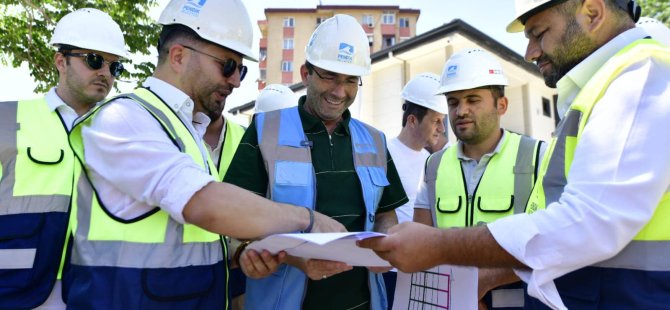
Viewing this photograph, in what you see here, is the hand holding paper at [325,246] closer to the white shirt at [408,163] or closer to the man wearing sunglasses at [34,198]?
the man wearing sunglasses at [34,198]

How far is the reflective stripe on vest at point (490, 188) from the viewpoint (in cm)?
283

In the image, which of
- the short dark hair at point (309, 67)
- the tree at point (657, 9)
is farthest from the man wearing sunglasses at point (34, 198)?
the tree at point (657, 9)

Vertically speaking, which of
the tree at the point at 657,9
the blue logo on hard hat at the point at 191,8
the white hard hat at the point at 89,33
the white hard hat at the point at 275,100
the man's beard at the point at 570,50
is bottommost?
the man's beard at the point at 570,50

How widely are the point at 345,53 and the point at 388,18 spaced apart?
1897 inches

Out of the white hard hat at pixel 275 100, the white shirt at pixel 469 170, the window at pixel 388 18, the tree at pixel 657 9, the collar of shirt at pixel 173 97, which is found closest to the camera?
the collar of shirt at pixel 173 97

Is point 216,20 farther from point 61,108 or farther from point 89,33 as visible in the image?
point 89,33

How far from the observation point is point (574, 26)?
186 centimetres

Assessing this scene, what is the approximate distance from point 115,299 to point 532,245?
1.48 meters

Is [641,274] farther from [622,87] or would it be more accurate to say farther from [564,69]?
[564,69]

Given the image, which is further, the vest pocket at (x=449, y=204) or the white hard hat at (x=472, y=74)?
the white hard hat at (x=472, y=74)

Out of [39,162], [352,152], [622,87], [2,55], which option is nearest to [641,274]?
[622,87]

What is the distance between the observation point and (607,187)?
1.46 meters

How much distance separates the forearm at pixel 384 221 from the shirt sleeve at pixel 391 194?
0.03 meters

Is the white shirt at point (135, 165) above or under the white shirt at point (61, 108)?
under
